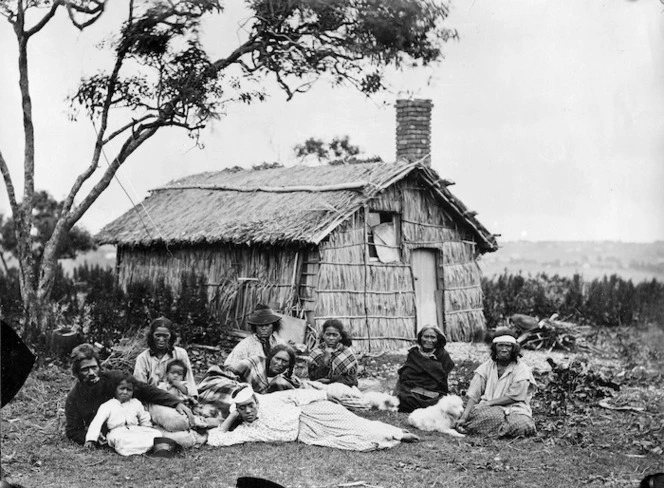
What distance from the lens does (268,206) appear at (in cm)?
1271

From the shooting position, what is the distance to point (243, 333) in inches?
464

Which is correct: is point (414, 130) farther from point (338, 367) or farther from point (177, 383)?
point (177, 383)

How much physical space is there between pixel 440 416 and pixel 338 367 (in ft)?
4.46

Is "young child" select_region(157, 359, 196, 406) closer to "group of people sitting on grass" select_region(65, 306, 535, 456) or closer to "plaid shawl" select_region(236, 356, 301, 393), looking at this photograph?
"group of people sitting on grass" select_region(65, 306, 535, 456)

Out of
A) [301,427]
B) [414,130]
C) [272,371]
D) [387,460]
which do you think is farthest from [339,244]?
[387,460]

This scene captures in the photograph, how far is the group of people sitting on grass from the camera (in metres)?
6.37

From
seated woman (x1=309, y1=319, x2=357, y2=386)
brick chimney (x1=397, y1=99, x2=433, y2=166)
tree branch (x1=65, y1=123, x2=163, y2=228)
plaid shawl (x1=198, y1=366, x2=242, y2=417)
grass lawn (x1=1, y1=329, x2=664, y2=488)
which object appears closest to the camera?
grass lawn (x1=1, y1=329, x2=664, y2=488)

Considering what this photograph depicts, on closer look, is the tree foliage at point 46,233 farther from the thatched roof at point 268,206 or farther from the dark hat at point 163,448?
the dark hat at point 163,448

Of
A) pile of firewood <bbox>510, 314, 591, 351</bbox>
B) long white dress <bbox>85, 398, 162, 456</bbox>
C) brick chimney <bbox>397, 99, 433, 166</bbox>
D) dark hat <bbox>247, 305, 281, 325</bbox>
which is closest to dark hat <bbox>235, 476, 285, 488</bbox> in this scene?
long white dress <bbox>85, 398, 162, 456</bbox>

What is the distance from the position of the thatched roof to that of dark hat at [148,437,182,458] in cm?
549

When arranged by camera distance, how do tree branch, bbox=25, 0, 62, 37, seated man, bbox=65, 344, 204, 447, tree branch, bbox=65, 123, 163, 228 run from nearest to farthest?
seated man, bbox=65, 344, 204, 447 → tree branch, bbox=25, 0, 62, 37 → tree branch, bbox=65, 123, 163, 228

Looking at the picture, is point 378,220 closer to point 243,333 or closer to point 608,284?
point 243,333

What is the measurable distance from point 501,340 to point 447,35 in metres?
3.44

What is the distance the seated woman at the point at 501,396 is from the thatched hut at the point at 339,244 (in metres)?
4.59
